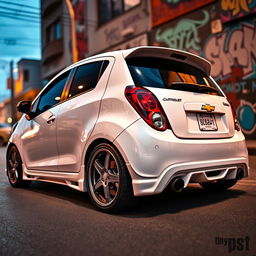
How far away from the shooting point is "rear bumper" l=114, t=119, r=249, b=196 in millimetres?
3053

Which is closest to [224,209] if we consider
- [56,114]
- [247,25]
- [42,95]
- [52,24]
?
[56,114]

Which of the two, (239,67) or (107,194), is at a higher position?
(239,67)

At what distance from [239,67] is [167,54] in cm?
903

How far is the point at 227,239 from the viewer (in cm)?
253

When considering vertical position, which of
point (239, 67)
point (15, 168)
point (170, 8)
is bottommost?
point (15, 168)

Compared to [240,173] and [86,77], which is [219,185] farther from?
[86,77]

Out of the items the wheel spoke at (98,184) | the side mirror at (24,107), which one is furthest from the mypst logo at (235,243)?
the side mirror at (24,107)

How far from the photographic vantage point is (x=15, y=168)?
5250mm

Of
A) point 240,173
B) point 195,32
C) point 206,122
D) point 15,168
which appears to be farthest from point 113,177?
point 195,32

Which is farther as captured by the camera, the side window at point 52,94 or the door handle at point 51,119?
the side window at point 52,94

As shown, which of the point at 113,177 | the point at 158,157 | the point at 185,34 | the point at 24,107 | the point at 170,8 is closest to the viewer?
the point at 158,157

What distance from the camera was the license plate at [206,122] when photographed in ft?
11.4

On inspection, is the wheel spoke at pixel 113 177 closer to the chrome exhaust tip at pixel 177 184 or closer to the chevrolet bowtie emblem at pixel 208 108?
the chrome exhaust tip at pixel 177 184

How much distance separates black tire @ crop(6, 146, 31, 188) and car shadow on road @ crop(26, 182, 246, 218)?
58 centimetres
